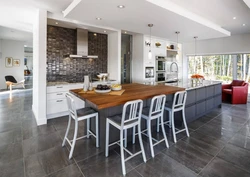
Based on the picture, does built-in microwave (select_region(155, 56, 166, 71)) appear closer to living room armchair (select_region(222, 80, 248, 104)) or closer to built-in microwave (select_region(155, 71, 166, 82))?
built-in microwave (select_region(155, 71, 166, 82))

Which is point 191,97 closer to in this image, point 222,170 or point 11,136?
point 222,170

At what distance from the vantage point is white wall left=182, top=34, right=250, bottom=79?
605 cm

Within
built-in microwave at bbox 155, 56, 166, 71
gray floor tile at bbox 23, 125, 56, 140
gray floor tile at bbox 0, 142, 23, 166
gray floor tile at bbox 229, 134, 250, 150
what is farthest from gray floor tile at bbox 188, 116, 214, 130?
gray floor tile at bbox 0, 142, 23, 166

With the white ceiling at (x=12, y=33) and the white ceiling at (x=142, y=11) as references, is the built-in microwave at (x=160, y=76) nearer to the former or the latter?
the white ceiling at (x=142, y=11)

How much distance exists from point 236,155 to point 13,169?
10.9 feet

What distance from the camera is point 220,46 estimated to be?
6.59 metres

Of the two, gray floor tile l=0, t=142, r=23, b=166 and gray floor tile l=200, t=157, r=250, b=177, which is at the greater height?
gray floor tile l=0, t=142, r=23, b=166

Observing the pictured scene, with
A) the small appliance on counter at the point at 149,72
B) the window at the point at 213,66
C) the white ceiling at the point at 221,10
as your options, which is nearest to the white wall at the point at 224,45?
the window at the point at 213,66

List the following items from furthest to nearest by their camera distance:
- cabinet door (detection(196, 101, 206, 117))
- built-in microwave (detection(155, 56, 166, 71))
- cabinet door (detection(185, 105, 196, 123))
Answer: built-in microwave (detection(155, 56, 166, 71))
cabinet door (detection(196, 101, 206, 117))
cabinet door (detection(185, 105, 196, 123))

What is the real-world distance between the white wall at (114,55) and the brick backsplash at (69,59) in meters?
0.19

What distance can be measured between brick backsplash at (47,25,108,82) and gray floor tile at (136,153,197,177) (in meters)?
3.69

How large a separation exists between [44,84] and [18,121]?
1217 mm

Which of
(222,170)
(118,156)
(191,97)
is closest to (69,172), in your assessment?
(118,156)

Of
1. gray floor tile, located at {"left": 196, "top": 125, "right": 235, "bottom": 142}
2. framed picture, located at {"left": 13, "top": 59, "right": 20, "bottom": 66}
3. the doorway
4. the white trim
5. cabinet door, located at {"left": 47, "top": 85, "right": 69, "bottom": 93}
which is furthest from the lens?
framed picture, located at {"left": 13, "top": 59, "right": 20, "bottom": 66}
